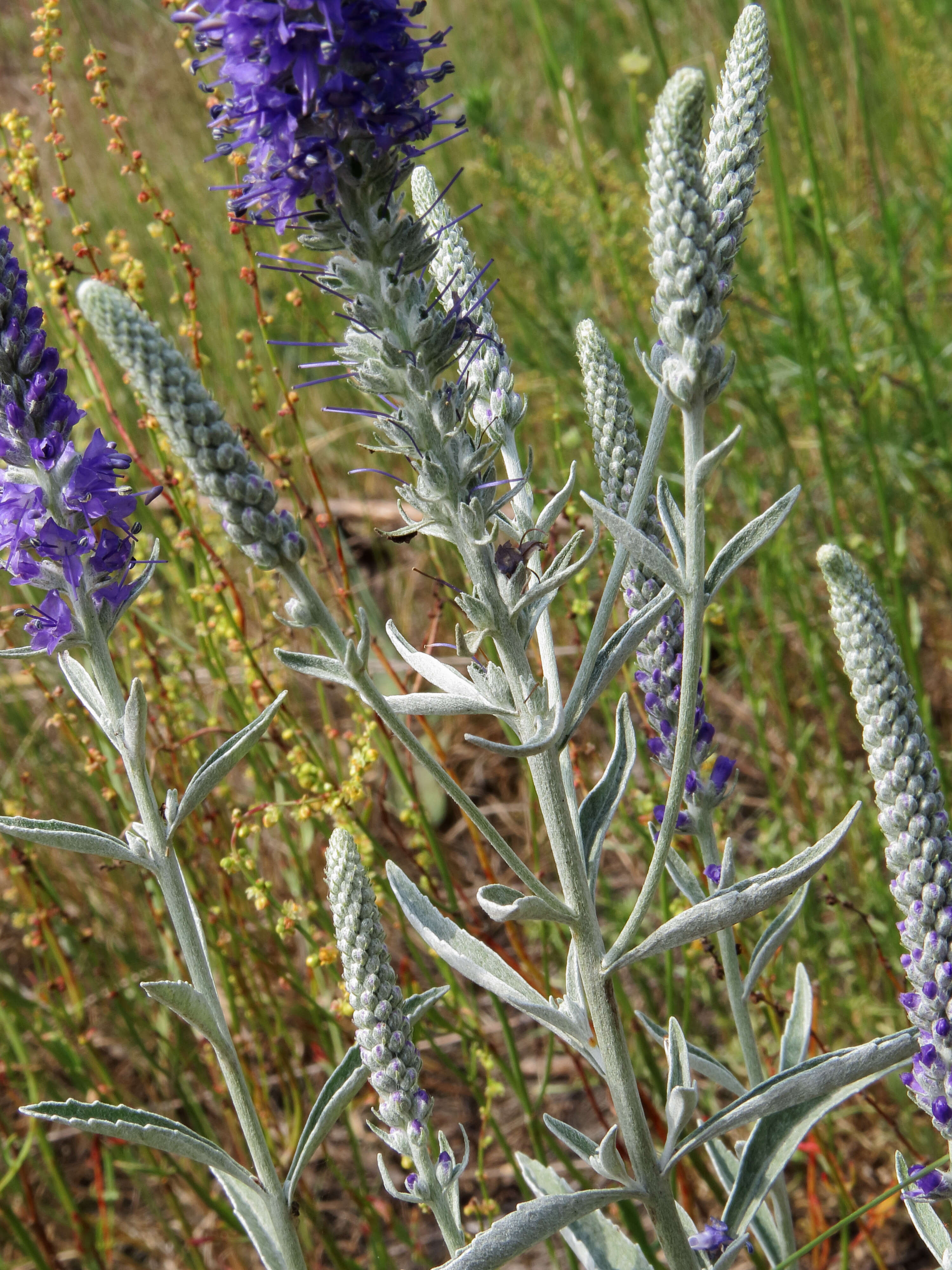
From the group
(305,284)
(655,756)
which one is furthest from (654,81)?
(655,756)

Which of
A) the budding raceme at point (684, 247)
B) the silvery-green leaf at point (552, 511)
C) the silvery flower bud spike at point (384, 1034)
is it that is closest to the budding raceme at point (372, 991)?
the silvery flower bud spike at point (384, 1034)

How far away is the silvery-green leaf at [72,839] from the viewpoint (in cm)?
180

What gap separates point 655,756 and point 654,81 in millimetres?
5351

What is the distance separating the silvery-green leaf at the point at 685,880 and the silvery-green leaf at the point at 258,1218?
93 cm

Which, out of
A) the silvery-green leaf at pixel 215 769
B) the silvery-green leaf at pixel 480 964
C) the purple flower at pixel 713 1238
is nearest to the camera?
the silvery-green leaf at pixel 480 964

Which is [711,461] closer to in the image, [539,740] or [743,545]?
[743,545]

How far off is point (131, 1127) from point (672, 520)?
1.30m

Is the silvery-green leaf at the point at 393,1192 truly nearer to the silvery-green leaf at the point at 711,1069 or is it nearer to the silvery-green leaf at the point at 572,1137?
the silvery-green leaf at the point at 572,1137

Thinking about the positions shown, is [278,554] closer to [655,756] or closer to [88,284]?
[88,284]

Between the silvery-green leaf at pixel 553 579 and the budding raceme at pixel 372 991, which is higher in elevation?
the silvery-green leaf at pixel 553 579

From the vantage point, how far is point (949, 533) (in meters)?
3.99

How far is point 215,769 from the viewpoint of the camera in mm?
1886

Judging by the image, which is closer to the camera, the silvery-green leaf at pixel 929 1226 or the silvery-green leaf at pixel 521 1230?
the silvery-green leaf at pixel 521 1230

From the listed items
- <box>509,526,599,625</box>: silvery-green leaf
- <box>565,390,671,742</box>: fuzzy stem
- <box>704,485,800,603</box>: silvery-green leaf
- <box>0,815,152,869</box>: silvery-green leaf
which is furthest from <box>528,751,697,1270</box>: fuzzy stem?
<box>0,815,152,869</box>: silvery-green leaf
